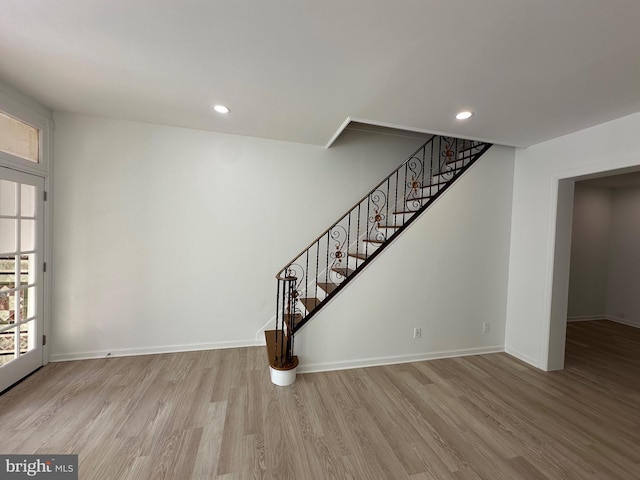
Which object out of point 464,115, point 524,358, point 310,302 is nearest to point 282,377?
point 310,302

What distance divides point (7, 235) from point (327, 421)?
342cm

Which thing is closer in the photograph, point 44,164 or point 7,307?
point 7,307

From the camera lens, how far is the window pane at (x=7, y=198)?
7.55ft

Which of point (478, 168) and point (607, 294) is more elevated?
point (478, 168)

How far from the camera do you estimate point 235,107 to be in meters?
2.53

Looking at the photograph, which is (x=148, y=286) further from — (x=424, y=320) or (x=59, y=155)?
(x=424, y=320)

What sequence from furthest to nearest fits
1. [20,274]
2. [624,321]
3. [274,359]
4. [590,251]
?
[590,251]
[624,321]
[274,359]
[20,274]

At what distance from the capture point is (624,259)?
486 cm

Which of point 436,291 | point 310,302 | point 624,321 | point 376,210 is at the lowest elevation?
point 624,321

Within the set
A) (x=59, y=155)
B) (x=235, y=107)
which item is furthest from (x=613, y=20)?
(x=59, y=155)

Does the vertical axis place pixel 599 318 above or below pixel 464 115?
below

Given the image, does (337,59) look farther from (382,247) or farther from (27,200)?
(27,200)

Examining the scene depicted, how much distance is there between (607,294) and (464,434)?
18.4 ft

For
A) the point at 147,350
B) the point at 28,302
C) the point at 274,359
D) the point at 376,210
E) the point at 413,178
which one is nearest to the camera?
the point at 28,302
